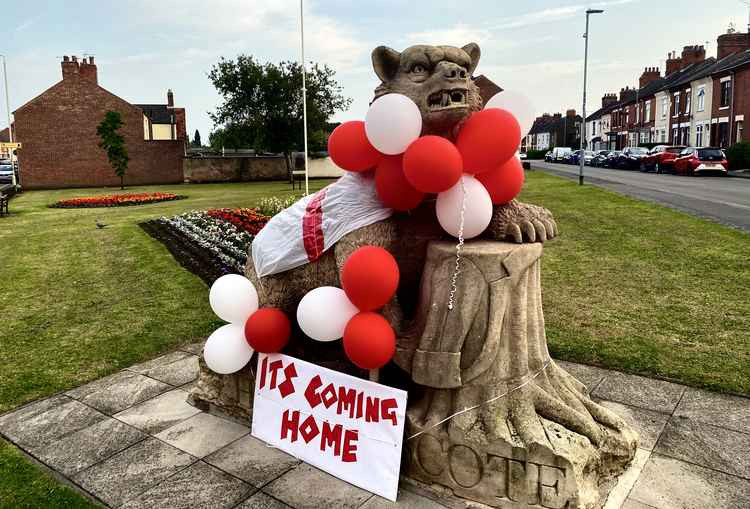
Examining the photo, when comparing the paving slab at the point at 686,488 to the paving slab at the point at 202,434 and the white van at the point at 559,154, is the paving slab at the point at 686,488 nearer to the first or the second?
the paving slab at the point at 202,434

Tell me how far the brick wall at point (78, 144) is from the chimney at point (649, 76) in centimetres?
4562

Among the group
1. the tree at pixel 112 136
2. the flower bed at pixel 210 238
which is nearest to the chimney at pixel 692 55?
the tree at pixel 112 136

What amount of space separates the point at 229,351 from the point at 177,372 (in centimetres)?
173

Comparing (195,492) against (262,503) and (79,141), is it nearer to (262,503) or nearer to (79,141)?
(262,503)

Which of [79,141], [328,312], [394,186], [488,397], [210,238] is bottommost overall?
[210,238]

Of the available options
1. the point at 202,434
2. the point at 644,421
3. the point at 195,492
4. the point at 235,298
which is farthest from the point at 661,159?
the point at 195,492

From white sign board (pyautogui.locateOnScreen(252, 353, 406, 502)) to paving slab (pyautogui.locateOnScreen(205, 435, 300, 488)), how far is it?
0.06 meters

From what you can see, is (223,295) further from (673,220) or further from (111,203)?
(111,203)

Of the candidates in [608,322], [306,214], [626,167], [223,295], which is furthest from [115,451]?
[626,167]

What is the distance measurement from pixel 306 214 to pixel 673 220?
11.7 meters

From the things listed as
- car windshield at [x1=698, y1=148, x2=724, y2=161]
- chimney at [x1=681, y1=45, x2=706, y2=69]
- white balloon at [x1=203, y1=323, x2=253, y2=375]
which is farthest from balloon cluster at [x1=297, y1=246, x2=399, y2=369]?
chimney at [x1=681, y1=45, x2=706, y2=69]

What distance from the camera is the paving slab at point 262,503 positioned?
335 centimetres

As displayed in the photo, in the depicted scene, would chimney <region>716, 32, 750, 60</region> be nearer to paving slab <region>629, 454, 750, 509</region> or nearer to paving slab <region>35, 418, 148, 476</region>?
paving slab <region>629, 454, 750, 509</region>

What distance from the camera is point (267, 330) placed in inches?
156
